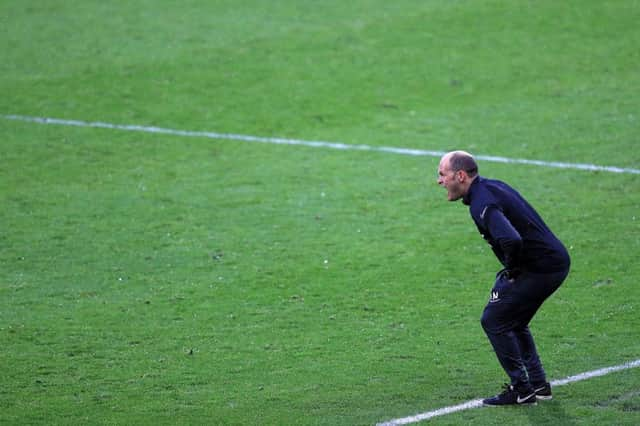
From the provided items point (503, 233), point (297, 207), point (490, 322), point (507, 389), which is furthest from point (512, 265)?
point (297, 207)

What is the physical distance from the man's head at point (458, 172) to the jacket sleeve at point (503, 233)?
0.30m

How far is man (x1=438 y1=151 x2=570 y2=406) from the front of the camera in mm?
7699

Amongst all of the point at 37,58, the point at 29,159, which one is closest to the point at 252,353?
the point at 29,159

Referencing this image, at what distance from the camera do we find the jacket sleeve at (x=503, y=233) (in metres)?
7.43

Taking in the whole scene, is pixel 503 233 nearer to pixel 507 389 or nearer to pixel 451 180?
pixel 451 180

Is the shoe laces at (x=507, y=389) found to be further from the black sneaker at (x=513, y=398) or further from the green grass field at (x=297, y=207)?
the green grass field at (x=297, y=207)

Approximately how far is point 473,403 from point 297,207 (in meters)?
6.37

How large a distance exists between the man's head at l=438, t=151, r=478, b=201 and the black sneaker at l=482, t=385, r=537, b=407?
1.52 m

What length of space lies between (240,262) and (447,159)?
4.75 m

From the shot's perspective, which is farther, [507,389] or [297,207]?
[297,207]

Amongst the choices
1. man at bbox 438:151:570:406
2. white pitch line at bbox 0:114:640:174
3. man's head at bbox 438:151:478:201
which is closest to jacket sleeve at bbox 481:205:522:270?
man at bbox 438:151:570:406

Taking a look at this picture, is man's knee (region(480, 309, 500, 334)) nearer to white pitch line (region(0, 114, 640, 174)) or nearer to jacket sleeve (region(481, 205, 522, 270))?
jacket sleeve (region(481, 205, 522, 270))

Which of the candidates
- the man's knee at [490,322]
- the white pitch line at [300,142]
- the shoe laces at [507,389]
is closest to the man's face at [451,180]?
the man's knee at [490,322]

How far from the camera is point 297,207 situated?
14.1 metres
